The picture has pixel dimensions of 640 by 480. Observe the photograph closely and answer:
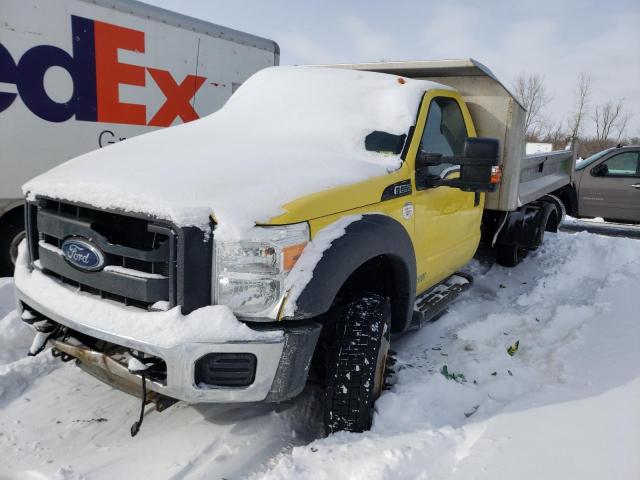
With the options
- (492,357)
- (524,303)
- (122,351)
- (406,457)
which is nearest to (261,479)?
(406,457)

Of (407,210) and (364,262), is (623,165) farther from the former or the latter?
(364,262)

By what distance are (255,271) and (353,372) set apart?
784 mm

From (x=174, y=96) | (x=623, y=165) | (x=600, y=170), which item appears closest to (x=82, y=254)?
(x=174, y=96)

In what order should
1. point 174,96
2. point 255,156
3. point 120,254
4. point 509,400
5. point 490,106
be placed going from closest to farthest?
1. point 120,254
2. point 255,156
3. point 509,400
4. point 490,106
5. point 174,96

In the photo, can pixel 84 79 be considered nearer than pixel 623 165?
Yes

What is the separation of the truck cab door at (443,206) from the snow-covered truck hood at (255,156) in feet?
0.73

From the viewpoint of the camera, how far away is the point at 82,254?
2.37 meters

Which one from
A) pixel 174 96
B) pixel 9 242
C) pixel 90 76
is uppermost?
pixel 90 76

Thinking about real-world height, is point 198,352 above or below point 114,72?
below

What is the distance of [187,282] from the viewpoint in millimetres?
2119

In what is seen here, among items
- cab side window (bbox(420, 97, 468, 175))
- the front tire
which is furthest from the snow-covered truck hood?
the front tire

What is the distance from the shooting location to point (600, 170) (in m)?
9.15

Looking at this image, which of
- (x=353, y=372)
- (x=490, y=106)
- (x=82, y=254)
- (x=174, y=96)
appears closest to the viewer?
(x=82, y=254)

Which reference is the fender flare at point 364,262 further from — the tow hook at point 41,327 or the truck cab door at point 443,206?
the tow hook at point 41,327
